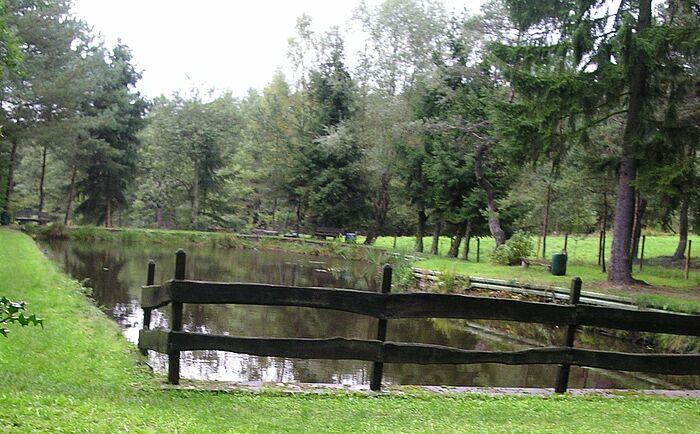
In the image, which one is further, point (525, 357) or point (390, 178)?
point (390, 178)

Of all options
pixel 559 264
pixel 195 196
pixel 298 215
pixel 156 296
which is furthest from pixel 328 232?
pixel 156 296

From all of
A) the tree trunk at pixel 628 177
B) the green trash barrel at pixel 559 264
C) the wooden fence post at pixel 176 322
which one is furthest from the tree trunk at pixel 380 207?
the wooden fence post at pixel 176 322

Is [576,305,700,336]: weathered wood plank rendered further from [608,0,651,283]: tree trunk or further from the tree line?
[608,0,651,283]: tree trunk

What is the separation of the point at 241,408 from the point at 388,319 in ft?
5.56

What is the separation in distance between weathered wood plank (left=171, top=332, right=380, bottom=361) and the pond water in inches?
114

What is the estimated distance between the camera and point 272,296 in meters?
5.79

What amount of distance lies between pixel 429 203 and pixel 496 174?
463cm

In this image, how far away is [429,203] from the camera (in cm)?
Result: 3209

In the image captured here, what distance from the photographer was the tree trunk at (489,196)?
26578 mm

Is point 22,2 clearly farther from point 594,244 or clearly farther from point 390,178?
point 594,244

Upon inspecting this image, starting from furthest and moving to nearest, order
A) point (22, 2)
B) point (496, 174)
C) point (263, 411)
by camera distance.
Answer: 1. point (496, 174)
2. point (22, 2)
3. point (263, 411)

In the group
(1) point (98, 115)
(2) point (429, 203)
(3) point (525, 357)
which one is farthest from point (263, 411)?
(1) point (98, 115)

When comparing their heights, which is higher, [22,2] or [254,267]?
[22,2]

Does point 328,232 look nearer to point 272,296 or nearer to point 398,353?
point 398,353
